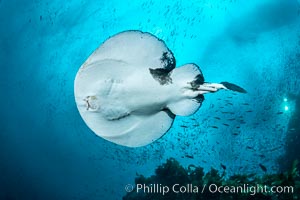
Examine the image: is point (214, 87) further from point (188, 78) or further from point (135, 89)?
point (135, 89)

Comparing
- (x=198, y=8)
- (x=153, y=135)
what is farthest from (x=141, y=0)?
(x=153, y=135)

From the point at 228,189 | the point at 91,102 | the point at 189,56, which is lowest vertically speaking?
the point at 228,189

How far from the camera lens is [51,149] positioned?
154ft

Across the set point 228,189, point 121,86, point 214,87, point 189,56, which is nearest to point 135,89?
point 121,86

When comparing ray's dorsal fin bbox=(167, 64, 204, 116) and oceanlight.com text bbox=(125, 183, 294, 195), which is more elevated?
ray's dorsal fin bbox=(167, 64, 204, 116)

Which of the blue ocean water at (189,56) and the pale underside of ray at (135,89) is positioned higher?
the blue ocean water at (189,56)

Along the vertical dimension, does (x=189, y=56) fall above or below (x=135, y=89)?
above

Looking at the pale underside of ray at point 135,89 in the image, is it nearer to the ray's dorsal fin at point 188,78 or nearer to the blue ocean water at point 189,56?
the ray's dorsal fin at point 188,78

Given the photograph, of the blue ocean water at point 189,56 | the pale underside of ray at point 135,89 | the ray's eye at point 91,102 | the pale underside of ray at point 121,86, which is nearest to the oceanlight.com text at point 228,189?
the blue ocean water at point 189,56

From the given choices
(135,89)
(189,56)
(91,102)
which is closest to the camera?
(91,102)

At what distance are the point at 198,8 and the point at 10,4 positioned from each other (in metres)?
14.0

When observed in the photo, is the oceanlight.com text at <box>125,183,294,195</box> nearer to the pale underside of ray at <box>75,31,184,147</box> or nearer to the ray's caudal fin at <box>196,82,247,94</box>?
the ray's caudal fin at <box>196,82,247,94</box>

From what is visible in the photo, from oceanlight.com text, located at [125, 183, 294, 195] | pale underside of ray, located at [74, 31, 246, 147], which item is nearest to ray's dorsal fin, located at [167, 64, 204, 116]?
pale underside of ray, located at [74, 31, 246, 147]

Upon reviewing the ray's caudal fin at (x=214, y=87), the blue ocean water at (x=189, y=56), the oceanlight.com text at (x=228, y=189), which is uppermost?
the blue ocean water at (x=189, y=56)
